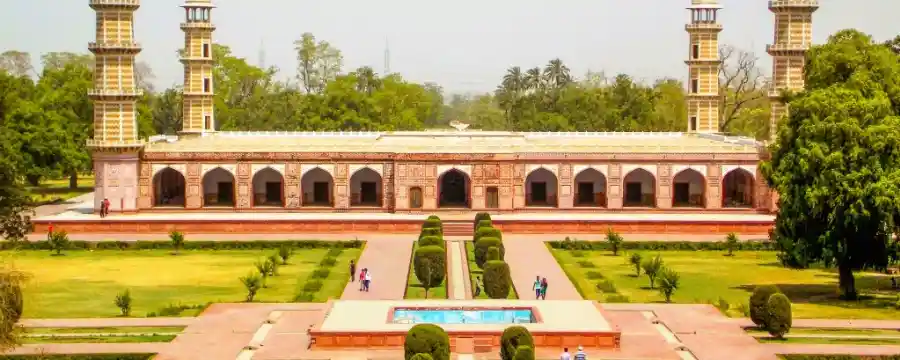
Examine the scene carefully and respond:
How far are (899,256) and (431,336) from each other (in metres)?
11.8

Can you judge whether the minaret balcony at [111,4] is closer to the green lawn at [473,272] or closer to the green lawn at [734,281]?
the green lawn at [473,272]

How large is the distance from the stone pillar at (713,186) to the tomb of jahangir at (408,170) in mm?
32

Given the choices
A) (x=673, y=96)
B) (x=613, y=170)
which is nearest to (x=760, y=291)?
(x=613, y=170)

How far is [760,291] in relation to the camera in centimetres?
2536

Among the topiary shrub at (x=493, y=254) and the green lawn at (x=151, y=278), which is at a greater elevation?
the topiary shrub at (x=493, y=254)

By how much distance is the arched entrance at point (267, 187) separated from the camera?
47.8 metres

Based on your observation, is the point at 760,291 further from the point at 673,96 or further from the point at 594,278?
the point at 673,96

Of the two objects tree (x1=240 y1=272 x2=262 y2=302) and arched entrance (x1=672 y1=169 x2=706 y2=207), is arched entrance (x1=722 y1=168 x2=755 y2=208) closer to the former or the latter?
arched entrance (x1=672 y1=169 x2=706 y2=207)

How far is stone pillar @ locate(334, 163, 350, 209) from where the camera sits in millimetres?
46094

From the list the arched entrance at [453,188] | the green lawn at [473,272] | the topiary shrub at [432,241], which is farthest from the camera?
the arched entrance at [453,188]

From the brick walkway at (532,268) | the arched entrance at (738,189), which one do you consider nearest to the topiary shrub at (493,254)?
the brick walkway at (532,268)

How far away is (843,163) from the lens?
2867cm

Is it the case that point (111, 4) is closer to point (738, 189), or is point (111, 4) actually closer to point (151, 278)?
point (151, 278)

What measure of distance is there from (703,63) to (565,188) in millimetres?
10163
